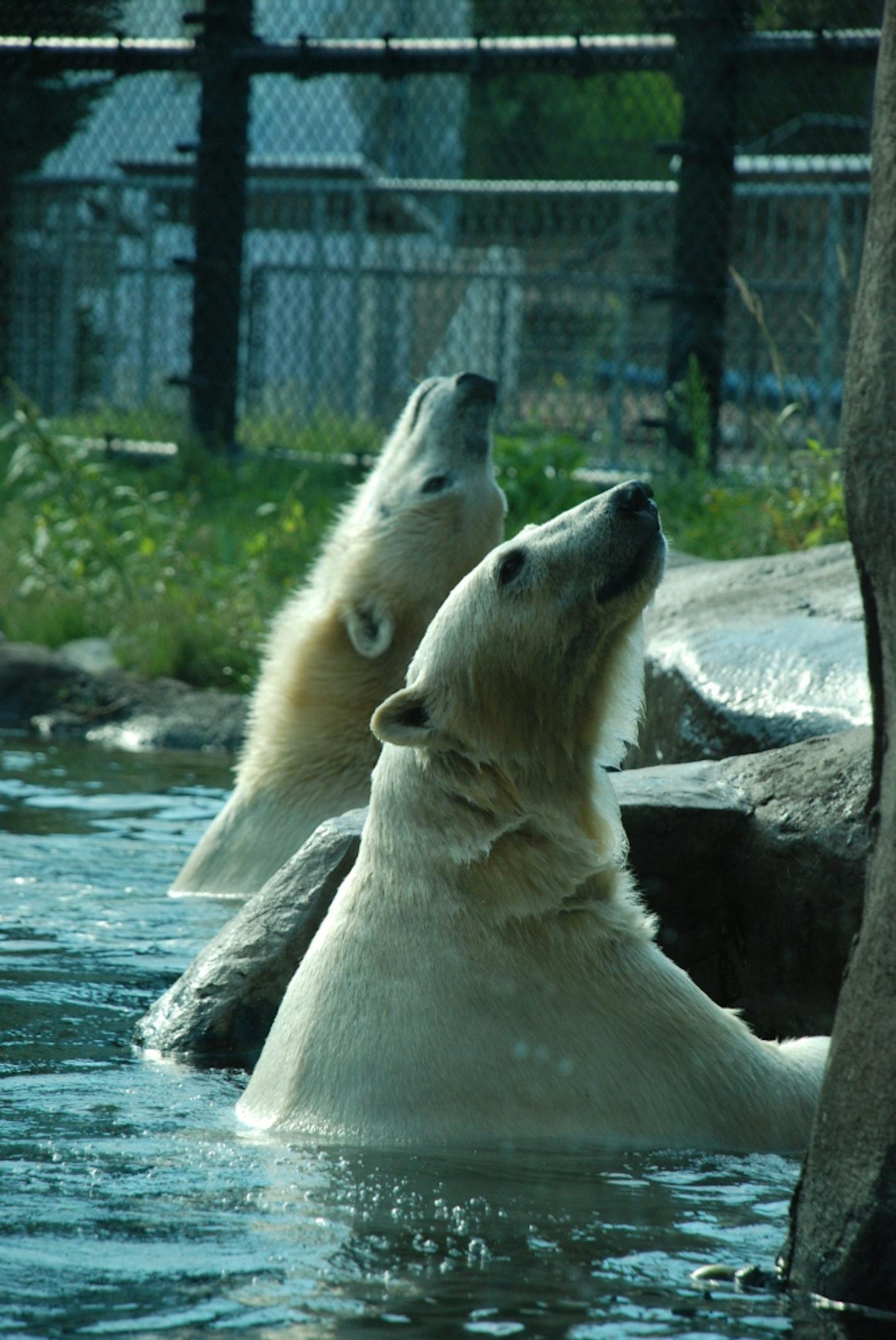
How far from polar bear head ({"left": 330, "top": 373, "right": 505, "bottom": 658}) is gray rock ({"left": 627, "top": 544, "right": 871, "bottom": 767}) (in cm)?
70

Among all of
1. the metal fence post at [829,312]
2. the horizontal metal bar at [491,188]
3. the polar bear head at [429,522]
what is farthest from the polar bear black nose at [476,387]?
the horizontal metal bar at [491,188]

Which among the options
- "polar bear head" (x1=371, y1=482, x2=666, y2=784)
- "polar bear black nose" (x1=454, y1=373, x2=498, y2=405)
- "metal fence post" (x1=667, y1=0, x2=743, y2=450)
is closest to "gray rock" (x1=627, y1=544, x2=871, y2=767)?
"polar bear black nose" (x1=454, y1=373, x2=498, y2=405)

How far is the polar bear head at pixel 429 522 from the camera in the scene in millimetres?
5559

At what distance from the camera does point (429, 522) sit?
221 inches

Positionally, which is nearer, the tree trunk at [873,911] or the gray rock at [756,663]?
Result: the tree trunk at [873,911]

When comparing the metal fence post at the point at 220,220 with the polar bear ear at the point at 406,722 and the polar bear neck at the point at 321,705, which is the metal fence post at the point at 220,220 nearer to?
the polar bear neck at the point at 321,705

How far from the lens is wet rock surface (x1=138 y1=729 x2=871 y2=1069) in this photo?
400 centimetres

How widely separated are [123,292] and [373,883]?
13.3 m

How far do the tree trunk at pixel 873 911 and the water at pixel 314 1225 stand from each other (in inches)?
5.3

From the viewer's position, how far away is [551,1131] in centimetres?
304

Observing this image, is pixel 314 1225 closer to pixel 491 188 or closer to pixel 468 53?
pixel 468 53

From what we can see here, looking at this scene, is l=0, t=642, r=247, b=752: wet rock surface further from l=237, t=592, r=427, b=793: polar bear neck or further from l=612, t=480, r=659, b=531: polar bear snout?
l=612, t=480, r=659, b=531: polar bear snout

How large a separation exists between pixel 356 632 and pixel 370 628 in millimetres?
74

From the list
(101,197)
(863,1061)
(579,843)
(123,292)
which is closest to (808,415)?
(579,843)
